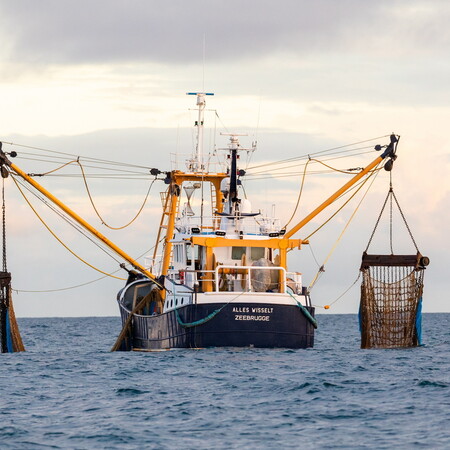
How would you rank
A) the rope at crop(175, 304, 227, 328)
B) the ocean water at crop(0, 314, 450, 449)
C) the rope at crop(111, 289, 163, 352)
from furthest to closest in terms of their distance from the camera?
1. the rope at crop(111, 289, 163, 352)
2. the rope at crop(175, 304, 227, 328)
3. the ocean water at crop(0, 314, 450, 449)

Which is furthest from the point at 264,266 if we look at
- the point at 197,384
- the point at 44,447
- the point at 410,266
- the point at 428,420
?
the point at 44,447

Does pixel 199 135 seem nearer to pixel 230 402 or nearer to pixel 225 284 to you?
pixel 225 284

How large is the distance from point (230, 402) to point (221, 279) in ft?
50.7

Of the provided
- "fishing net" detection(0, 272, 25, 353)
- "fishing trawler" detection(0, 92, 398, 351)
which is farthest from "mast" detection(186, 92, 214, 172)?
"fishing net" detection(0, 272, 25, 353)

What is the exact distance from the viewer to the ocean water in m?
22.4

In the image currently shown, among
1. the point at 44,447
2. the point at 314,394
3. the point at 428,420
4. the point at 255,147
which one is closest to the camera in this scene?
the point at 44,447

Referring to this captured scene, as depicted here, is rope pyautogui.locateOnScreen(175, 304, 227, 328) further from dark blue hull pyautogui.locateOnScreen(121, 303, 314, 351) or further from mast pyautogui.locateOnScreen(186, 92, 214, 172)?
mast pyautogui.locateOnScreen(186, 92, 214, 172)

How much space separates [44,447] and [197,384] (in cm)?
979

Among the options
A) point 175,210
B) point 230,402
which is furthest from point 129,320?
point 230,402

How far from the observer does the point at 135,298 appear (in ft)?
168

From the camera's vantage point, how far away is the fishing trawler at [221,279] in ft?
129

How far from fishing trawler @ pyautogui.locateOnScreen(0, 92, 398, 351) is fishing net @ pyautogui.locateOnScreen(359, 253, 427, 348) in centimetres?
234

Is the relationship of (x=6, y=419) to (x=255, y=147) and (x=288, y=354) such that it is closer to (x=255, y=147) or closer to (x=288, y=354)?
(x=288, y=354)

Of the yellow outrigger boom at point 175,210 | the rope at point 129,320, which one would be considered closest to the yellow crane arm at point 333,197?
the yellow outrigger boom at point 175,210
